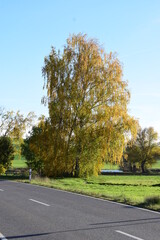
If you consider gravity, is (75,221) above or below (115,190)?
below

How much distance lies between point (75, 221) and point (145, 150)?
202 ft

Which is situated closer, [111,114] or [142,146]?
[111,114]

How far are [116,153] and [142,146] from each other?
41.4m

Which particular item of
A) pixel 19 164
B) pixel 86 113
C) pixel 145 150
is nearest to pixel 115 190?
pixel 86 113

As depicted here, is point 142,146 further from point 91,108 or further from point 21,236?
point 21,236

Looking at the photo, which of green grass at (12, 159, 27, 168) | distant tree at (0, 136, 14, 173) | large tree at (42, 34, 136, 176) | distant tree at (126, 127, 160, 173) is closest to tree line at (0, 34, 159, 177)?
large tree at (42, 34, 136, 176)

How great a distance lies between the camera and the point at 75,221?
857 cm

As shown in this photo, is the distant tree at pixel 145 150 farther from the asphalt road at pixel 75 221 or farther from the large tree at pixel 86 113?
the asphalt road at pixel 75 221

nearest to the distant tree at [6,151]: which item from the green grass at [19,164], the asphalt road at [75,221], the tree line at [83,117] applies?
the tree line at [83,117]

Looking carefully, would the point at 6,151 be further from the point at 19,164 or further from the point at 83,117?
the point at 19,164

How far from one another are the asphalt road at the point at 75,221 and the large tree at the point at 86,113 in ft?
56.5

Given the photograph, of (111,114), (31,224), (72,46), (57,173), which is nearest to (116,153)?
(111,114)

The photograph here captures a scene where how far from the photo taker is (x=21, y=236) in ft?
22.3

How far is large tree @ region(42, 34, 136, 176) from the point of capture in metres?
29.3
